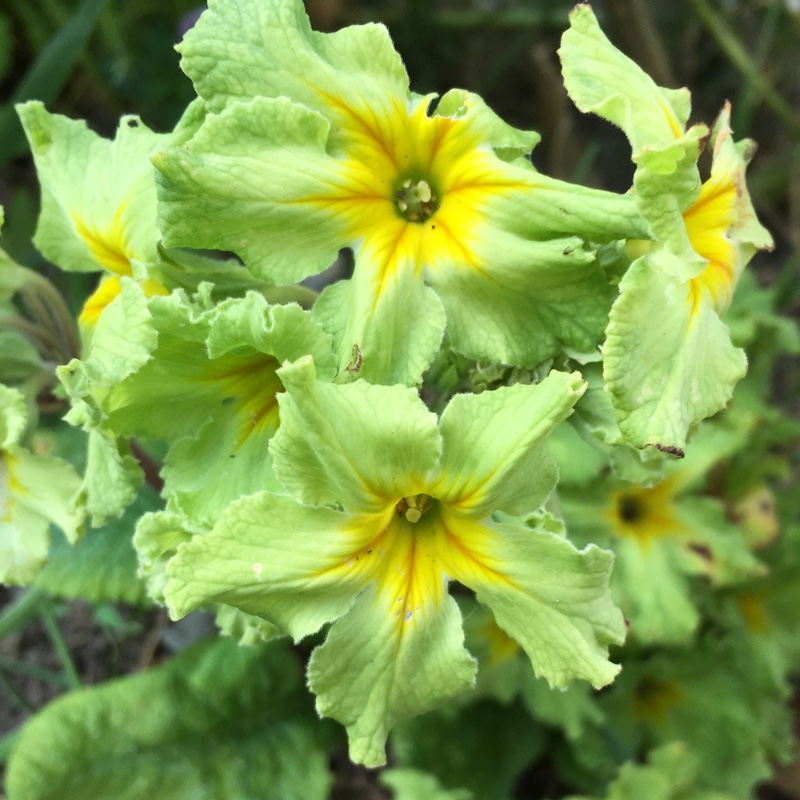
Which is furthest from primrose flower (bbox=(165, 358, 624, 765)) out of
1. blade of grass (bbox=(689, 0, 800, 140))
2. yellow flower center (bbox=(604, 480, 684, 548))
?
blade of grass (bbox=(689, 0, 800, 140))

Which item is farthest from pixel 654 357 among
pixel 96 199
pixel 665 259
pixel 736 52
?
pixel 736 52

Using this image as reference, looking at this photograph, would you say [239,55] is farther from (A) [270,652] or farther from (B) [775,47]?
(B) [775,47]

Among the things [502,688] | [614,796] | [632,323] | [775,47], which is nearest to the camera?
[632,323]

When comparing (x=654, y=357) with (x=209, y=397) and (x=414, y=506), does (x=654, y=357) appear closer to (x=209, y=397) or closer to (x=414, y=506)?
(x=414, y=506)

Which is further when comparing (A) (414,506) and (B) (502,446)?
(A) (414,506)

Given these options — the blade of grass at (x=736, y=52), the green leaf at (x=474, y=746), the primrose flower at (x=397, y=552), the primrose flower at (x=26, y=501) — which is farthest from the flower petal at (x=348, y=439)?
the blade of grass at (x=736, y=52)

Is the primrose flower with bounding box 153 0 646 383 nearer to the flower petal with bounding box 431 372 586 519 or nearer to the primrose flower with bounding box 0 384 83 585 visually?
the flower petal with bounding box 431 372 586 519

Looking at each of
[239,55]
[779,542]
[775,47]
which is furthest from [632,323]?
[775,47]
